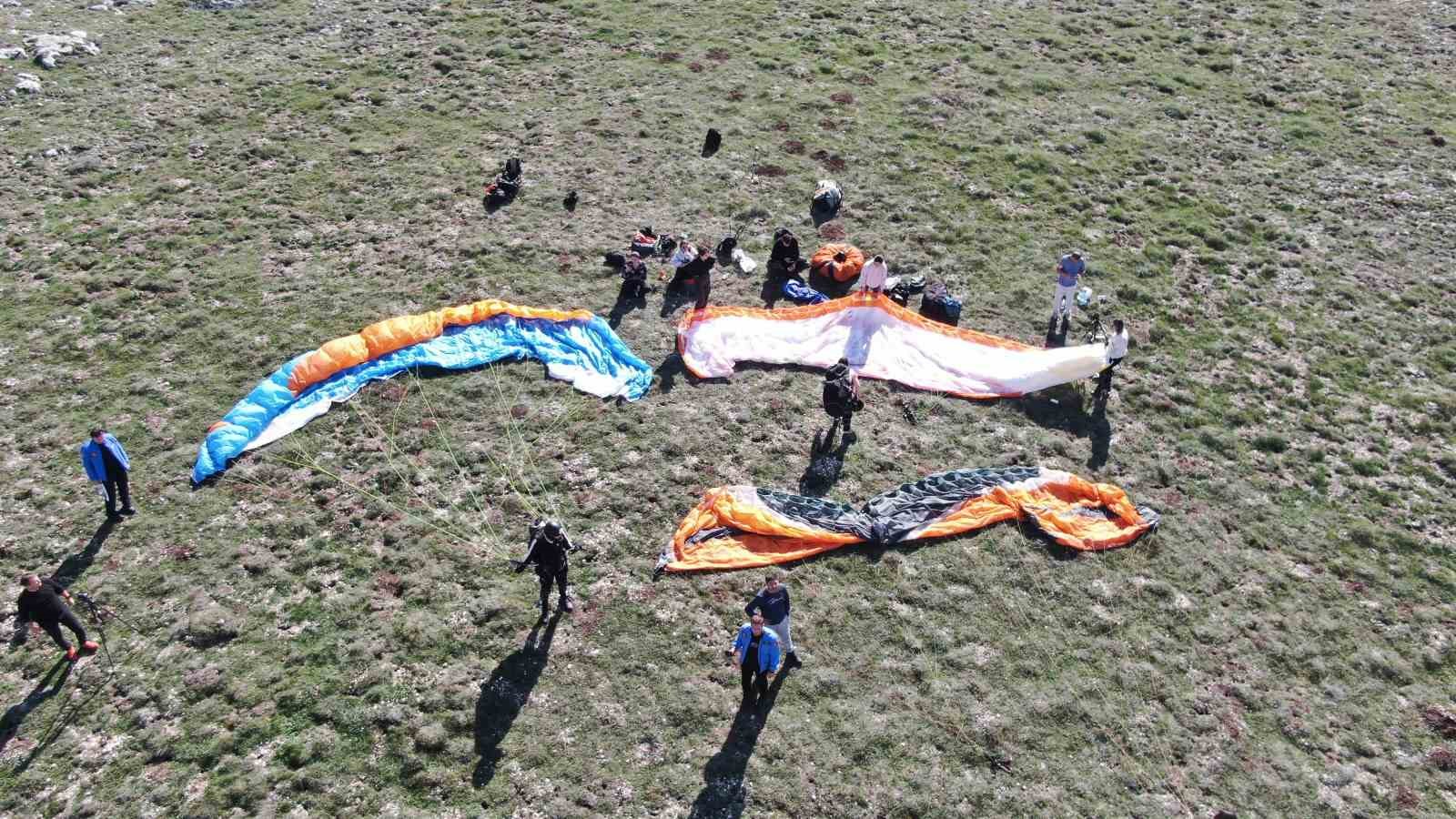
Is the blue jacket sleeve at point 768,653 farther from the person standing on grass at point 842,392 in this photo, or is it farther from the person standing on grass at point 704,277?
the person standing on grass at point 704,277

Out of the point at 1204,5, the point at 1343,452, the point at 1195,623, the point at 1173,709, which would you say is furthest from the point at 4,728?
the point at 1204,5

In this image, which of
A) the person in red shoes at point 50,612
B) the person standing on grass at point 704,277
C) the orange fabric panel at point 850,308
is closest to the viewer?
the person in red shoes at point 50,612

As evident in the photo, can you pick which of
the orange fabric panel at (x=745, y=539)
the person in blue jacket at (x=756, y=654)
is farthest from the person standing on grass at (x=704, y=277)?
the person in blue jacket at (x=756, y=654)

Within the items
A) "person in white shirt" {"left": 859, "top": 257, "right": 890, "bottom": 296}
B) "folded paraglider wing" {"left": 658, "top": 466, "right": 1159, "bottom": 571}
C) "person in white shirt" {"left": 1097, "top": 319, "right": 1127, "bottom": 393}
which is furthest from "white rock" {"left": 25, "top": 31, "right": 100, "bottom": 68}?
"person in white shirt" {"left": 1097, "top": 319, "right": 1127, "bottom": 393}

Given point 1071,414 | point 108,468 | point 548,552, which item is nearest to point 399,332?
point 108,468

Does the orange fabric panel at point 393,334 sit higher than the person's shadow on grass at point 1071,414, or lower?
lower

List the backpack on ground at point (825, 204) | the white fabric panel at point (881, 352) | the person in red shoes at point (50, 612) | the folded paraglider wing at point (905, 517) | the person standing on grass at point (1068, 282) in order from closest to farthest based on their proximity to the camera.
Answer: the person in red shoes at point (50, 612)
the folded paraglider wing at point (905, 517)
the white fabric panel at point (881, 352)
the person standing on grass at point (1068, 282)
the backpack on ground at point (825, 204)

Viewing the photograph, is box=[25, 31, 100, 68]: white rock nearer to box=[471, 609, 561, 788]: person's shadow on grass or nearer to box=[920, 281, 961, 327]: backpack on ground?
box=[471, 609, 561, 788]: person's shadow on grass
